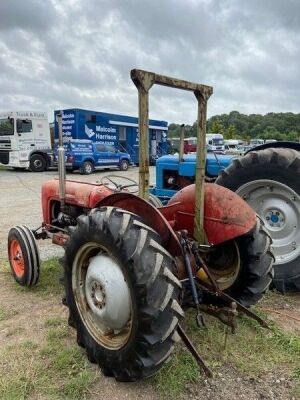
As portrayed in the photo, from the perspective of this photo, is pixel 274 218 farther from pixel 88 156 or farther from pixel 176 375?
pixel 88 156

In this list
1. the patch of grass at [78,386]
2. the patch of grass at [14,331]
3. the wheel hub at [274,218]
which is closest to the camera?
the patch of grass at [78,386]

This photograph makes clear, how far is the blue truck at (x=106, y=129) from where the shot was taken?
19.9 m

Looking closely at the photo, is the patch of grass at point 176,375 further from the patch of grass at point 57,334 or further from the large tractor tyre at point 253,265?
the patch of grass at point 57,334

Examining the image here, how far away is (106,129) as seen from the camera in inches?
835

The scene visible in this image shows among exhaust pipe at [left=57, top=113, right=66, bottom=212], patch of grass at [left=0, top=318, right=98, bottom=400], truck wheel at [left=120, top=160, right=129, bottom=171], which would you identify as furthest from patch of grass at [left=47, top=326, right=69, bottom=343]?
truck wheel at [left=120, top=160, right=129, bottom=171]

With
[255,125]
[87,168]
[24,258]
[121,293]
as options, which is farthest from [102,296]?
[255,125]

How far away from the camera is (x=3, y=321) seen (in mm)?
3211

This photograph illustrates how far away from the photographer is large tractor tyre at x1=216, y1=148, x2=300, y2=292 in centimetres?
377

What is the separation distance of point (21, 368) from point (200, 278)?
4.80 ft

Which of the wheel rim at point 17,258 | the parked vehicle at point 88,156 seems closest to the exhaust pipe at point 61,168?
the wheel rim at point 17,258

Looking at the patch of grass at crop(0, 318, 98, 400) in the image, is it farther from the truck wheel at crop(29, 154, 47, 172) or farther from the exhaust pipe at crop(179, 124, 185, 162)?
the truck wheel at crop(29, 154, 47, 172)

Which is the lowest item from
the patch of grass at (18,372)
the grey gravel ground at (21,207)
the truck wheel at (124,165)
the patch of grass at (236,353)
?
the grey gravel ground at (21,207)

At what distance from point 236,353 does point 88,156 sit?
611 inches

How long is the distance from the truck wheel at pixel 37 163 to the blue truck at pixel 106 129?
1656 millimetres
